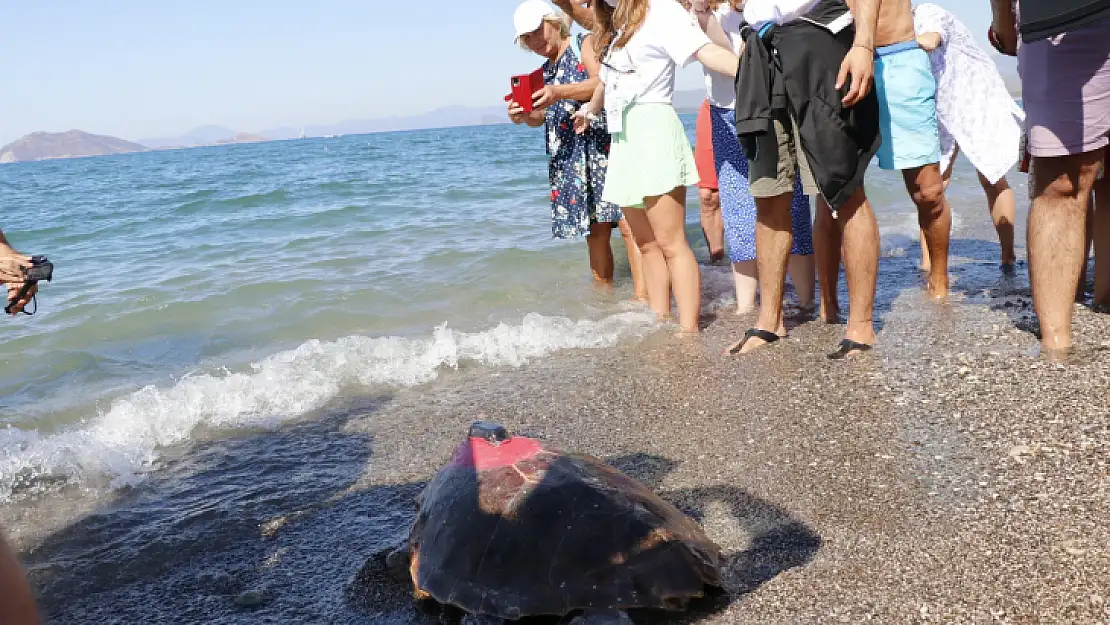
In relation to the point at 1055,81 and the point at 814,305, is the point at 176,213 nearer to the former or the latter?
the point at 814,305

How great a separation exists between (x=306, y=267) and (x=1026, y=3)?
7490 mm

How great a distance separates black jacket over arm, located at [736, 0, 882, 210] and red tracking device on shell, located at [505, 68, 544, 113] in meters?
1.72

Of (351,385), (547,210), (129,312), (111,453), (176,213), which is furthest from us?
(176,213)

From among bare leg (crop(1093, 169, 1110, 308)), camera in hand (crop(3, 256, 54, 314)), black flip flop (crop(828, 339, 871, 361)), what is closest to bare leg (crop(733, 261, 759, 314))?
black flip flop (crop(828, 339, 871, 361))

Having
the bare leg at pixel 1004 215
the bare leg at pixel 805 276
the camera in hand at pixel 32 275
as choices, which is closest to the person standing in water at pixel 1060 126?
the bare leg at pixel 805 276

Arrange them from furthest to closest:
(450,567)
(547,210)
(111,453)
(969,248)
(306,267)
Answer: (547,210)
(306,267)
(969,248)
(111,453)
(450,567)

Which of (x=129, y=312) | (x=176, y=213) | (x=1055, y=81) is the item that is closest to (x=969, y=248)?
(x=1055, y=81)

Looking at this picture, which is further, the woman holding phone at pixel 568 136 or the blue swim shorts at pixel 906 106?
the woman holding phone at pixel 568 136

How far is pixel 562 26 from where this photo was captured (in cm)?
573

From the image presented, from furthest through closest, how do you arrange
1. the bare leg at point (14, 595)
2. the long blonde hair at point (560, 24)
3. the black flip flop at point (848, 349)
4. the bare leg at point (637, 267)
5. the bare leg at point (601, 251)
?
the bare leg at point (601, 251), the bare leg at point (637, 267), the long blonde hair at point (560, 24), the black flip flop at point (848, 349), the bare leg at point (14, 595)

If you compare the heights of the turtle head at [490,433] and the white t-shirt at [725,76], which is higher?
the white t-shirt at [725,76]

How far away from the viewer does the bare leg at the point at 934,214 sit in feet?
14.3

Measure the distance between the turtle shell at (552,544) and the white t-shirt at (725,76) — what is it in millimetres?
2803

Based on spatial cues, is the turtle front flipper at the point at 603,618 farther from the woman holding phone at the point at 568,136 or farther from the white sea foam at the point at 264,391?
the woman holding phone at the point at 568,136
